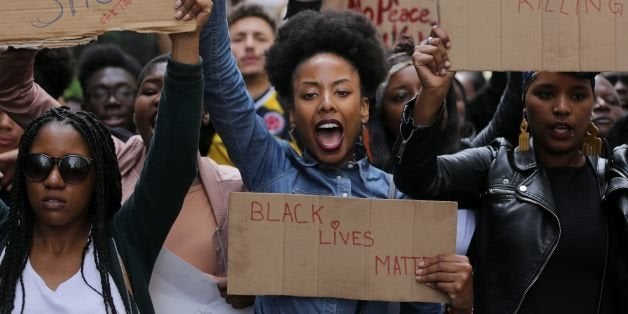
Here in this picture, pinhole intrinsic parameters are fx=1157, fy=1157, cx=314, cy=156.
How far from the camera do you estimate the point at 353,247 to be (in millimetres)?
3723

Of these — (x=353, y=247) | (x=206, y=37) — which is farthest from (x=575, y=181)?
(x=206, y=37)

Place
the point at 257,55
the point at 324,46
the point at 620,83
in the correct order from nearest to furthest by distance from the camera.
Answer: the point at 324,46
the point at 257,55
the point at 620,83

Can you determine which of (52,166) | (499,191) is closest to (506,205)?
(499,191)

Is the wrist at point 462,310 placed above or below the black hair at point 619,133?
below

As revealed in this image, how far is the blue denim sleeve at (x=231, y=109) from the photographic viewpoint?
3793 millimetres

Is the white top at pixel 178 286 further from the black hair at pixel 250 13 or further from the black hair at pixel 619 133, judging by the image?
the black hair at pixel 250 13

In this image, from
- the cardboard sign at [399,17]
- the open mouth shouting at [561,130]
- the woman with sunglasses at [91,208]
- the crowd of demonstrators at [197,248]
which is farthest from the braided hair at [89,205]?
the cardboard sign at [399,17]

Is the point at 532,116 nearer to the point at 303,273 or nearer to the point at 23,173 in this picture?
the point at 303,273

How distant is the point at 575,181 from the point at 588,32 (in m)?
0.55

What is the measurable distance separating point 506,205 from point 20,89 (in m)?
1.77

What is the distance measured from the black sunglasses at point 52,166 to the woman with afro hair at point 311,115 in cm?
50

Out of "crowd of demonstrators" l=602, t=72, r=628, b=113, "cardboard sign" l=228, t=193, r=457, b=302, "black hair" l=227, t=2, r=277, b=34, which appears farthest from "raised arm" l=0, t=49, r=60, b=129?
"crowd of demonstrators" l=602, t=72, r=628, b=113

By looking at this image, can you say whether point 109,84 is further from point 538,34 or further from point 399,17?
point 538,34

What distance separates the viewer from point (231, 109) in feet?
12.5
